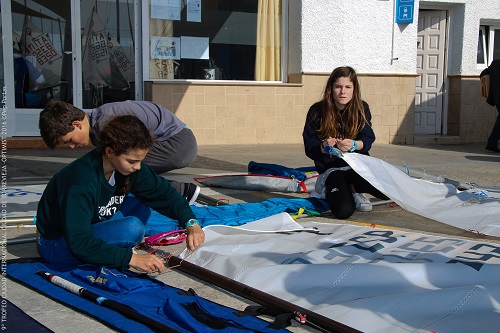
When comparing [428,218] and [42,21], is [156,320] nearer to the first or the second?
[428,218]

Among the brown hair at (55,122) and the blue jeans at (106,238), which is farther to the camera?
the brown hair at (55,122)

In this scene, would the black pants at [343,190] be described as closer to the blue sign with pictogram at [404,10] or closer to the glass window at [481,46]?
the blue sign with pictogram at [404,10]

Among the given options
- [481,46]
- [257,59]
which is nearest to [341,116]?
[257,59]

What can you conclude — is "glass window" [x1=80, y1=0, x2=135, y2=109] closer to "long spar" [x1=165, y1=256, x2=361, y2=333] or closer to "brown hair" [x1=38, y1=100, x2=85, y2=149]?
"brown hair" [x1=38, y1=100, x2=85, y2=149]

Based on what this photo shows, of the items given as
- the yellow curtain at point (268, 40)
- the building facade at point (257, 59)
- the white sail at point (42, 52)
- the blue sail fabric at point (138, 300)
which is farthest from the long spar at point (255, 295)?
the yellow curtain at point (268, 40)

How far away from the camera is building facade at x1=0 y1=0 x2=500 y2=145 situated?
10367mm

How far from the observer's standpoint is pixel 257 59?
11.6 meters

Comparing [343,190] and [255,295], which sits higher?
[343,190]

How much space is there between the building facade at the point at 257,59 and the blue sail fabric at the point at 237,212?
570 cm

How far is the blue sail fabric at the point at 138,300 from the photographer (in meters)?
2.64

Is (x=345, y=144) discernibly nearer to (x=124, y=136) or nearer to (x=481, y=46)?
(x=124, y=136)

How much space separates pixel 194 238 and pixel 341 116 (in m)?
2.44

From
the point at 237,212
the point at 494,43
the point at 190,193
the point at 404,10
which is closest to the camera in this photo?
the point at 237,212

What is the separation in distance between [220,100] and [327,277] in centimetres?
805
